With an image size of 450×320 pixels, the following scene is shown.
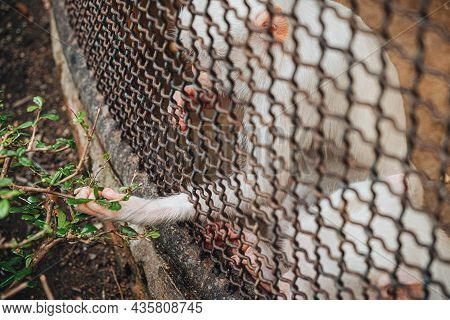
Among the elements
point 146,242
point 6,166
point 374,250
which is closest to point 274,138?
point 374,250

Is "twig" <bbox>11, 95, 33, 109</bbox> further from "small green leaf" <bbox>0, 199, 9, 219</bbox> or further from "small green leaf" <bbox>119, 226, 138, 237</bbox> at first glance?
"small green leaf" <bbox>0, 199, 9, 219</bbox>

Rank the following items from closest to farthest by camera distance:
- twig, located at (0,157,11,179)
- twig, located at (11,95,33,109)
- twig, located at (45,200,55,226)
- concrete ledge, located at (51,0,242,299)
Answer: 1. twig, located at (0,157,11,179)
2. twig, located at (45,200,55,226)
3. concrete ledge, located at (51,0,242,299)
4. twig, located at (11,95,33,109)

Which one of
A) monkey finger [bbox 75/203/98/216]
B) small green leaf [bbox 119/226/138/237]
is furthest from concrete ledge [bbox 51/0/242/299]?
monkey finger [bbox 75/203/98/216]

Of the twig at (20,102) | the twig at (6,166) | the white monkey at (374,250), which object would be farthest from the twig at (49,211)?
the twig at (20,102)

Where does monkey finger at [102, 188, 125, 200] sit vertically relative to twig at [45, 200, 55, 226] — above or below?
below

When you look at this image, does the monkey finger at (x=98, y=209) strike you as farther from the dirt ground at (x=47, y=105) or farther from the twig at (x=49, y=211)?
the dirt ground at (x=47, y=105)

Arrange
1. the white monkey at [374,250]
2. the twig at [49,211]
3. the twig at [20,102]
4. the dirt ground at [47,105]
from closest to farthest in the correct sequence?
1. the white monkey at [374,250]
2. the twig at [49,211]
3. the dirt ground at [47,105]
4. the twig at [20,102]

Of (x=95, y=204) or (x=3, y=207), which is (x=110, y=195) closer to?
(x=95, y=204)
